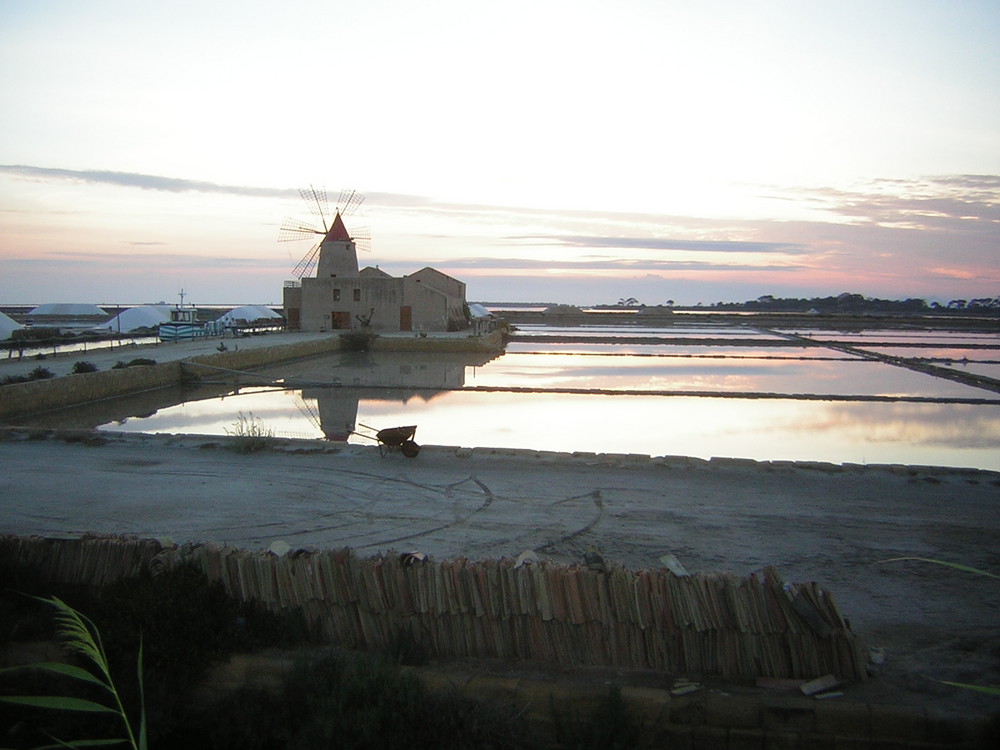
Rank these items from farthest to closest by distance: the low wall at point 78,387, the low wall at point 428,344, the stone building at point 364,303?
the stone building at point 364,303 → the low wall at point 428,344 → the low wall at point 78,387

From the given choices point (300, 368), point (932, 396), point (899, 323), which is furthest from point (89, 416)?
point (899, 323)

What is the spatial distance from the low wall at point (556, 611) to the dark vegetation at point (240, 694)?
0.37 feet

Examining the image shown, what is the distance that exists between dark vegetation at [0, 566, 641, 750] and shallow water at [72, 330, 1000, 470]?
594 cm

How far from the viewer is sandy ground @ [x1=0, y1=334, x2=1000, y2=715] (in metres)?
3.47

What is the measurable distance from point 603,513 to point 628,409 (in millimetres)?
7486

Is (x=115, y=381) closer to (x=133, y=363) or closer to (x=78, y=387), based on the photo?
(x=78, y=387)

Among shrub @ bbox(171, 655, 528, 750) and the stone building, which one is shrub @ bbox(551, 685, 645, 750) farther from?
the stone building

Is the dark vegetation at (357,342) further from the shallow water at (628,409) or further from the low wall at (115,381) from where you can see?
the shallow water at (628,409)

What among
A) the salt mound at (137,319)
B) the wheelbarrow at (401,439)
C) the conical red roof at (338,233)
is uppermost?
the conical red roof at (338,233)

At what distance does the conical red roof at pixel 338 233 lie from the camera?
29.1 meters

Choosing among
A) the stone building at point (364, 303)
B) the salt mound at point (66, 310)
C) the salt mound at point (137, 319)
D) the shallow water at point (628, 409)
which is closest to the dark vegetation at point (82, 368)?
the shallow water at point (628, 409)

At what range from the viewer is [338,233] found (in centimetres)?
2941

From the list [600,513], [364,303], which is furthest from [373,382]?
[364,303]

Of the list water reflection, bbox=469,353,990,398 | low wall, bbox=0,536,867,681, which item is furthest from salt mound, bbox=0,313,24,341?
low wall, bbox=0,536,867,681
